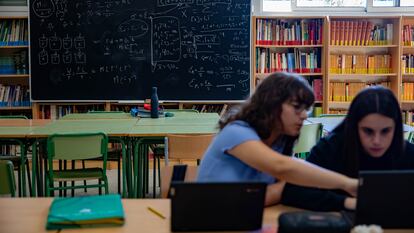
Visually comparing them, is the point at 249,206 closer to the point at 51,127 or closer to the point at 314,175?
the point at 314,175

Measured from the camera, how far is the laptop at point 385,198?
4.77ft

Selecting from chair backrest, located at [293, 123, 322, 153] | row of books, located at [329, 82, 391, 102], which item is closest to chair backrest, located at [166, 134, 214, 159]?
chair backrest, located at [293, 123, 322, 153]

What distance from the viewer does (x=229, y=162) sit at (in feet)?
6.13

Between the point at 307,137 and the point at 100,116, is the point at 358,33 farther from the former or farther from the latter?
the point at 100,116

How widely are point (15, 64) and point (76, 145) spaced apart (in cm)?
317

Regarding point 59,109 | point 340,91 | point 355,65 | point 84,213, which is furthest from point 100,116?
point 84,213

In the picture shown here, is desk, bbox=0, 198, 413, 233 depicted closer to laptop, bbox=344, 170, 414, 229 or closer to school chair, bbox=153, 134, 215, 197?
laptop, bbox=344, 170, 414, 229

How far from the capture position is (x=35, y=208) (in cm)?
181

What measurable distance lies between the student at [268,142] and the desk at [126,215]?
151mm

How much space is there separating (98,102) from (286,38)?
95.4 inches

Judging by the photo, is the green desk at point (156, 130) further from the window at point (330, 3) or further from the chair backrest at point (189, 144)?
the window at point (330, 3)

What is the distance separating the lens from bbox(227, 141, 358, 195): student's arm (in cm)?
170

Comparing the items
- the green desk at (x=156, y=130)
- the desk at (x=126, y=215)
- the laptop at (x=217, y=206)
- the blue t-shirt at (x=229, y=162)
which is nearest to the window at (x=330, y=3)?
the green desk at (x=156, y=130)

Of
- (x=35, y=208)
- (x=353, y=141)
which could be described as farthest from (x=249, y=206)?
(x=35, y=208)
